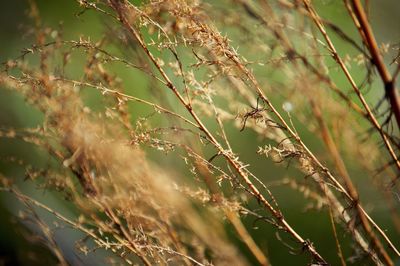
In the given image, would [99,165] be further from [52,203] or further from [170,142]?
[52,203]

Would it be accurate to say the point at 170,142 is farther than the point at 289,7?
Yes

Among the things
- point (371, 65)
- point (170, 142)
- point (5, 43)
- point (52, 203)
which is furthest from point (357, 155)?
point (5, 43)

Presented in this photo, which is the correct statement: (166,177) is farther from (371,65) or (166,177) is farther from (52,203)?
(52,203)

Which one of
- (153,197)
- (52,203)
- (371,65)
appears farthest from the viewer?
(52,203)

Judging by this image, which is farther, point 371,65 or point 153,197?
point 153,197

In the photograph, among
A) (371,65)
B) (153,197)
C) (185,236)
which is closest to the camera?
(371,65)

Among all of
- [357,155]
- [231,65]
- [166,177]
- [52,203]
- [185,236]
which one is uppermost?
[231,65]

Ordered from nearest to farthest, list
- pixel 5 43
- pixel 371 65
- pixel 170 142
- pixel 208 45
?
pixel 371 65 < pixel 208 45 < pixel 170 142 < pixel 5 43

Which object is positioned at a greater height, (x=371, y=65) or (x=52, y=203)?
(x=371, y=65)

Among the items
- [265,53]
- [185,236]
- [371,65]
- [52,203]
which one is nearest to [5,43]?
[52,203]
